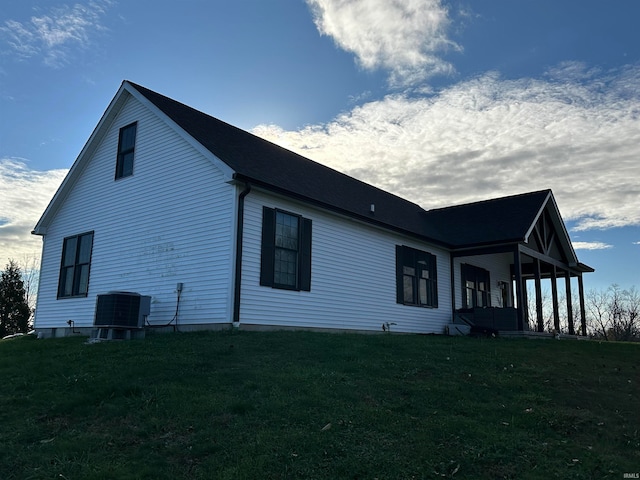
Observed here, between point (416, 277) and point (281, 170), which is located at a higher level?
point (281, 170)

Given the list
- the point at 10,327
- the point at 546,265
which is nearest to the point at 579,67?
the point at 546,265

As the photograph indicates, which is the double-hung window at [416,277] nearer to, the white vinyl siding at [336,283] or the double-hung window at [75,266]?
the white vinyl siding at [336,283]

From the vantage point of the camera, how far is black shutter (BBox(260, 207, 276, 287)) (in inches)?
463

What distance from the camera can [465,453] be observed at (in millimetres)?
5262

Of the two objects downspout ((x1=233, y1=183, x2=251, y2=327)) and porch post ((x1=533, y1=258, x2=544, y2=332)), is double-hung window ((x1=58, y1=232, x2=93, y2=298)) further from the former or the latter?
porch post ((x1=533, y1=258, x2=544, y2=332))

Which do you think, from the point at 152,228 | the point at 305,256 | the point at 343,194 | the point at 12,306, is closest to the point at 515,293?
the point at 343,194

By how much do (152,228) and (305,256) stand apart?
3816 millimetres

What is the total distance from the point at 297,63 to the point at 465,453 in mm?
11727

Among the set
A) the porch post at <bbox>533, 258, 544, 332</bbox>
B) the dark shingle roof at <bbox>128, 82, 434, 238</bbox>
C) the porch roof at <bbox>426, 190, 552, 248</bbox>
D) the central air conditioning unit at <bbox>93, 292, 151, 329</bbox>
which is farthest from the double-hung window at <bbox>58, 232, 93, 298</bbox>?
the porch post at <bbox>533, 258, 544, 332</bbox>

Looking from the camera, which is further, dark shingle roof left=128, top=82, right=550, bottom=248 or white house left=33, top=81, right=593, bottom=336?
dark shingle roof left=128, top=82, right=550, bottom=248

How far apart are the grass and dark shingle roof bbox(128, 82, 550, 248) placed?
4623mm

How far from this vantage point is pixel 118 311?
1098 cm

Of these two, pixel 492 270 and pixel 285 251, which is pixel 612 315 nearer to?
pixel 492 270

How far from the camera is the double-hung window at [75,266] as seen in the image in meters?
15.0
